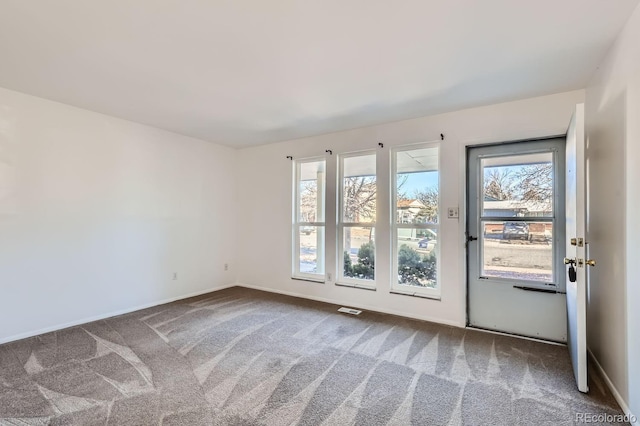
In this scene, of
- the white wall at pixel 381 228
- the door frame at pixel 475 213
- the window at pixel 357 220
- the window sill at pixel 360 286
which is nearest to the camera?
the door frame at pixel 475 213

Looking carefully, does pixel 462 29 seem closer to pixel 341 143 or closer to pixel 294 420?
pixel 341 143

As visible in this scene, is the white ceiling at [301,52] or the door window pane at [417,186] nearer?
the white ceiling at [301,52]

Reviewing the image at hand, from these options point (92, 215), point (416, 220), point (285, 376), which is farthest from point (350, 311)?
point (92, 215)

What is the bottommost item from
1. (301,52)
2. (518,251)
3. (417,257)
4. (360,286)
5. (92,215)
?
(360,286)

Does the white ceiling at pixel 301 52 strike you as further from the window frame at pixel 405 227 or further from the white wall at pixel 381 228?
the window frame at pixel 405 227

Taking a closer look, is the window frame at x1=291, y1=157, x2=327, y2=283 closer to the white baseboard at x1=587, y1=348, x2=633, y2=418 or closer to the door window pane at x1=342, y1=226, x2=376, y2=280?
the door window pane at x1=342, y1=226, x2=376, y2=280

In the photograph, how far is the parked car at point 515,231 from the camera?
3.21m

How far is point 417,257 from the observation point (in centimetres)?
383

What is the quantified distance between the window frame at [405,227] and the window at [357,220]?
10.7 inches

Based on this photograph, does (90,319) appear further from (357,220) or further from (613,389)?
(613,389)

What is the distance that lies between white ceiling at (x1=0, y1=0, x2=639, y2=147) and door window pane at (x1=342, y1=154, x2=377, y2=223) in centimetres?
94

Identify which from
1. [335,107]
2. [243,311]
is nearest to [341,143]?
[335,107]

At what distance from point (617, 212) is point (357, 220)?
2696 millimetres

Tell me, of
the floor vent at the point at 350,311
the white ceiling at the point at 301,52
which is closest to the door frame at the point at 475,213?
the white ceiling at the point at 301,52
